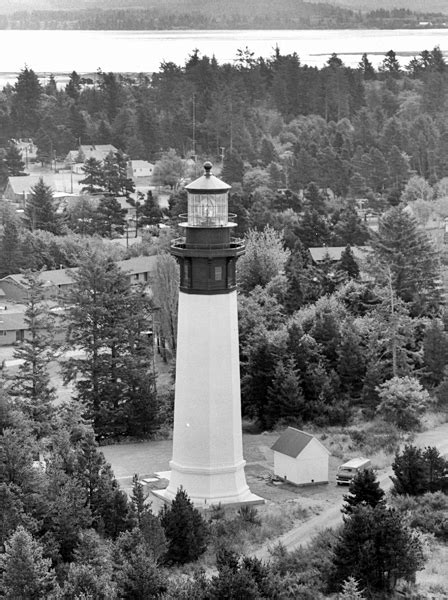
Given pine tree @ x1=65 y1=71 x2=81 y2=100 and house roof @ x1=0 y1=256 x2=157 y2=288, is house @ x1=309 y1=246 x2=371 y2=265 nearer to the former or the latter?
house roof @ x1=0 y1=256 x2=157 y2=288

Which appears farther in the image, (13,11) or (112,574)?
(13,11)

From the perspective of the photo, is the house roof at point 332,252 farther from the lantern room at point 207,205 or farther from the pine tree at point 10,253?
the lantern room at point 207,205

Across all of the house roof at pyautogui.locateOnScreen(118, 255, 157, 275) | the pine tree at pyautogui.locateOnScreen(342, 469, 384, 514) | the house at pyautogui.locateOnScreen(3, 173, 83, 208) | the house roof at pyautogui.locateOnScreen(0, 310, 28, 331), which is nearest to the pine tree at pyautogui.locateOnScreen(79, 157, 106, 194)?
the house at pyautogui.locateOnScreen(3, 173, 83, 208)

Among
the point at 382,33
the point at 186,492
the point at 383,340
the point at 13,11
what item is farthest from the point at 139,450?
the point at 382,33

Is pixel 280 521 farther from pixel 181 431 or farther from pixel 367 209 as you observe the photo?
pixel 367 209

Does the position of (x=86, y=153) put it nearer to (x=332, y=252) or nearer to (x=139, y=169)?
(x=139, y=169)

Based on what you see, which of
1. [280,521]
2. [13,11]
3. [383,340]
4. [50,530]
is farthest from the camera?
[13,11]

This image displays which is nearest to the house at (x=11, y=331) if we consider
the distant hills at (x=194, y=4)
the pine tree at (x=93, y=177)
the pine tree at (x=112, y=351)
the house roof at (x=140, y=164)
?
the pine tree at (x=112, y=351)
